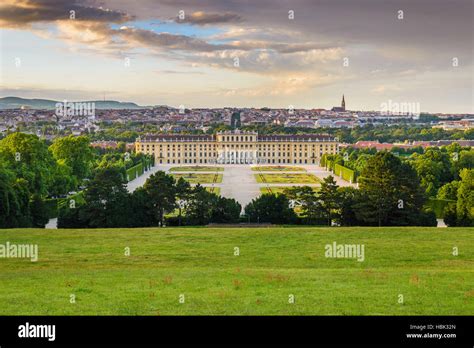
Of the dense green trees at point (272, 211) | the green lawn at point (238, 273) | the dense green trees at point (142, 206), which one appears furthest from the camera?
the dense green trees at point (272, 211)

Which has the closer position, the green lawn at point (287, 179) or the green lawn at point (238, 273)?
the green lawn at point (238, 273)

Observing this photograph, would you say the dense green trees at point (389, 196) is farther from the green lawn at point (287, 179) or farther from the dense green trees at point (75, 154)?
the dense green trees at point (75, 154)

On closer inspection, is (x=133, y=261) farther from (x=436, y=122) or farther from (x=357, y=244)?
(x=436, y=122)

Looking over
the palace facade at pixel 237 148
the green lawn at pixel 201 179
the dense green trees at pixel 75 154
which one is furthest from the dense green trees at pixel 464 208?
the palace facade at pixel 237 148

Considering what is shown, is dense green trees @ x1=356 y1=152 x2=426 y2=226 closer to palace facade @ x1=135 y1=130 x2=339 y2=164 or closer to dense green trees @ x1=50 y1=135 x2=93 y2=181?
dense green trees @ x1=50 y1=135 x2=93 y2=181

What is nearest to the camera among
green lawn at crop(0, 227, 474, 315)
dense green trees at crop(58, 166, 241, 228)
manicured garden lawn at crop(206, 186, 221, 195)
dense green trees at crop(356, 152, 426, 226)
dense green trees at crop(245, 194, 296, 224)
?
green lawn at crop(0, 227, 474, 315)

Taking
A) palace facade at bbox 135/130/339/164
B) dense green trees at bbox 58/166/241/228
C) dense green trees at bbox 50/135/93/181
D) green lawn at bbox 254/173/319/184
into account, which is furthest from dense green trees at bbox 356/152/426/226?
palace facade at bbox 135/130/339/164

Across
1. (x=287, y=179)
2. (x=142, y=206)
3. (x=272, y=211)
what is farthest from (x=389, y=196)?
(x=287, y=179)
